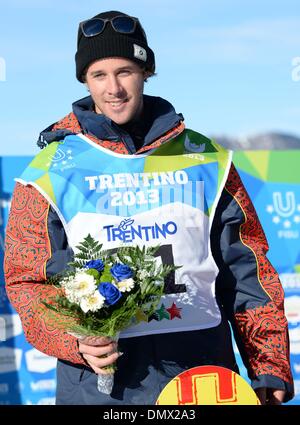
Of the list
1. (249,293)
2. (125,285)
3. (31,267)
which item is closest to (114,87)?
(31,267)

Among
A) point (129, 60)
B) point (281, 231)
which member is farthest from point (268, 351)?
point (281, 231)

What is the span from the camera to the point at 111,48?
3.77 meters

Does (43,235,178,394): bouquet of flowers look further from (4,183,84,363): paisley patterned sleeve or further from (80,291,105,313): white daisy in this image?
(4,183,84,363): paisley patterned sleeve

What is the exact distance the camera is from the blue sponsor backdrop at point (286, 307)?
801 cm

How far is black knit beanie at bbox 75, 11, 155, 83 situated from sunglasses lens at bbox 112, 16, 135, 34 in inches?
0.7

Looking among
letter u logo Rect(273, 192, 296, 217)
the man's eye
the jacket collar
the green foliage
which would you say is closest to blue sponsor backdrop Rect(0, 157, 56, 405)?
letter u logo Rect(273, 192, 296, 217)

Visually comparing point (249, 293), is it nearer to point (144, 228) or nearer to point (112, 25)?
point (144, 228)

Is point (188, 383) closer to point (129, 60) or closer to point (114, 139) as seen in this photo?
point (114, 139)

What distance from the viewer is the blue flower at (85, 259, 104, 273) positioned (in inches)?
129

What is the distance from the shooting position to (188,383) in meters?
3.41

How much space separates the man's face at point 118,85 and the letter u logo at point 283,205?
14.9 feet

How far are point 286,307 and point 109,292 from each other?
516cm

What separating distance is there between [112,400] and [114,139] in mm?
970
